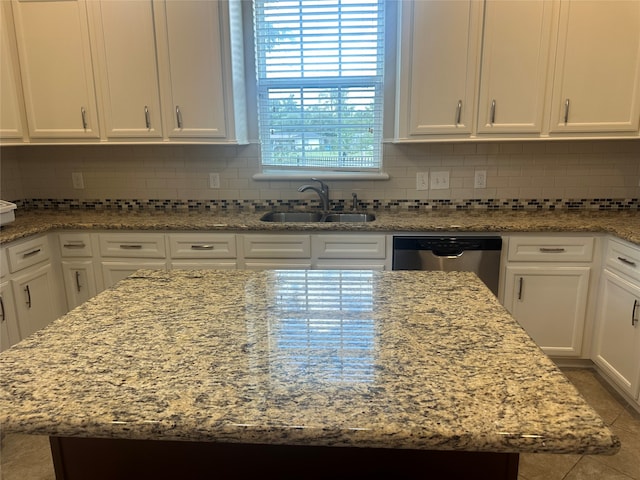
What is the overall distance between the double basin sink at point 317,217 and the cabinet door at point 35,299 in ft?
4.63

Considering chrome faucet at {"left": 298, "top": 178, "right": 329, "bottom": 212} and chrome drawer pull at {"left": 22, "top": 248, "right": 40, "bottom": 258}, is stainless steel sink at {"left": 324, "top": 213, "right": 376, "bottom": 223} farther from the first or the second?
chrome drawer pull at {"left": 22, "top": 248, "right": 40, "bottom": 258}

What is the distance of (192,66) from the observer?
283 cm

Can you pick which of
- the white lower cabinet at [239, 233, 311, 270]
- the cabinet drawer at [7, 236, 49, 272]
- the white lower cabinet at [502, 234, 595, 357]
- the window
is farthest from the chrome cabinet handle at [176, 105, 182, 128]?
the white lower cabinet at [502, 234, 595, 357]

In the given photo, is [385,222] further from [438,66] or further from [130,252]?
[130,252]

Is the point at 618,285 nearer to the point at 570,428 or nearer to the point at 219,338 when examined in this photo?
the point at 570,428

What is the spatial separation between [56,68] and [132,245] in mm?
1223

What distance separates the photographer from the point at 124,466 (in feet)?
3.51

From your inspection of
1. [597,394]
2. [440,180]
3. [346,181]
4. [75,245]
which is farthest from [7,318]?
[597,394]

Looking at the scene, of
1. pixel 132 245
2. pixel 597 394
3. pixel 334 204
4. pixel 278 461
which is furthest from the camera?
pixel 334 204

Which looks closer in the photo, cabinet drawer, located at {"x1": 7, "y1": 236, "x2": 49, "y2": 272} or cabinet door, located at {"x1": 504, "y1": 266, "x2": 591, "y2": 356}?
cabinet drawer, located at {"x1": 7, "y1": 236, "x2": 49, "y2": 272}

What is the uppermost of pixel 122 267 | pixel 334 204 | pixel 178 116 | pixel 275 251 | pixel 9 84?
pixel 9 84

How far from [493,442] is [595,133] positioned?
2.56 m

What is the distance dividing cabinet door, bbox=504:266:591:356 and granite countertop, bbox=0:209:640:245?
264mm

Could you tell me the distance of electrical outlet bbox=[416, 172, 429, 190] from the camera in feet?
10.5
